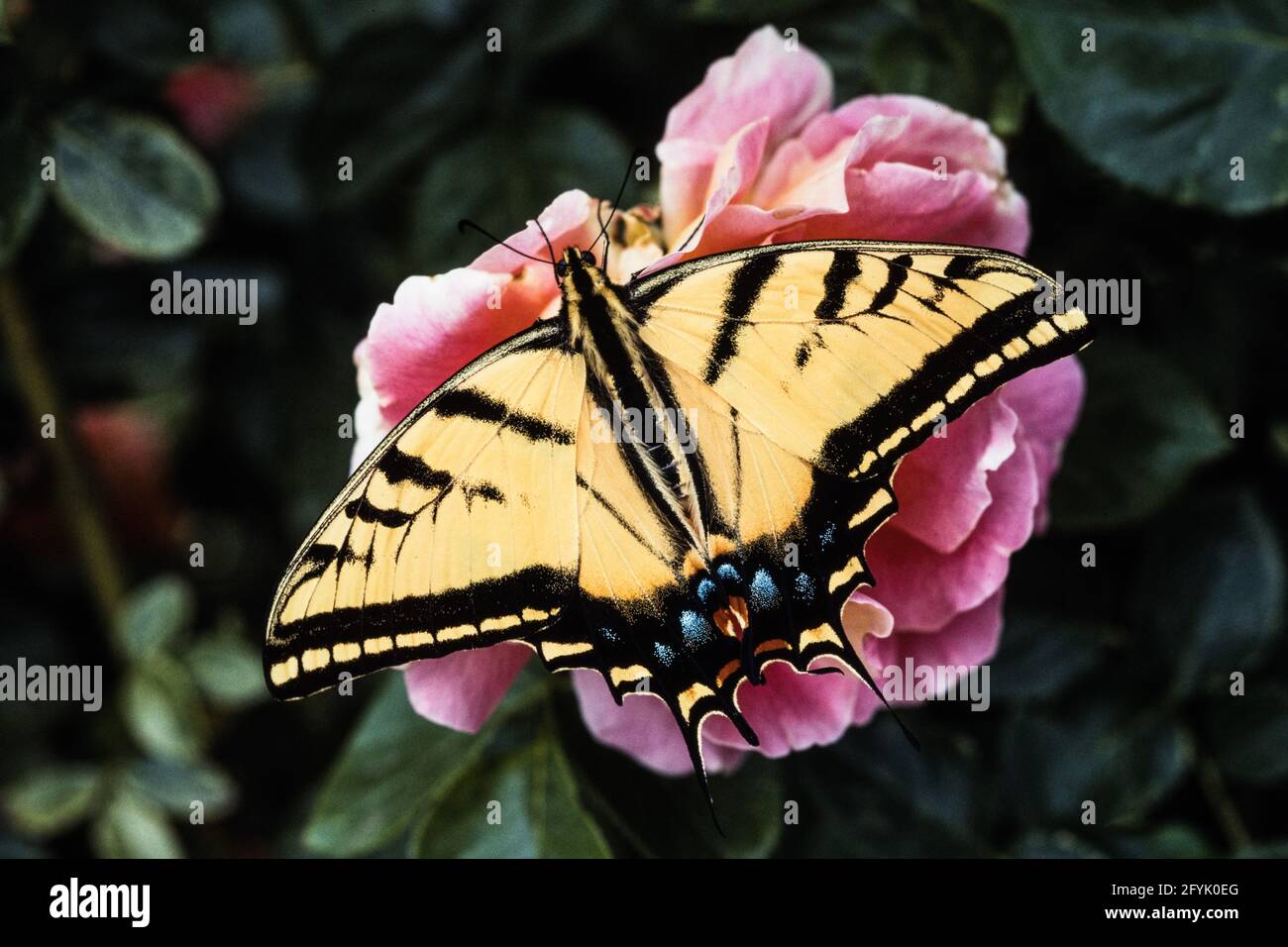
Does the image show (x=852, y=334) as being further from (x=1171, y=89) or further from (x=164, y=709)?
(x=164, y=709)

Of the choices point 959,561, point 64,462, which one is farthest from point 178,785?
point 959,561

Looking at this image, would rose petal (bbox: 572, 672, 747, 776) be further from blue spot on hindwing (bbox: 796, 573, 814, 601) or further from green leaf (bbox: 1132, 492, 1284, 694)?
green leaf (bbox: 1132, 492, 1284, 694)

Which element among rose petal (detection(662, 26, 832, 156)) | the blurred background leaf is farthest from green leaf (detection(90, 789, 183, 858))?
rose petal (detection(662, 26, 832, 156))

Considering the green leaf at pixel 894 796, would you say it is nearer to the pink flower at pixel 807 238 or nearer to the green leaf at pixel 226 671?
the pink flower at pixel 807 238

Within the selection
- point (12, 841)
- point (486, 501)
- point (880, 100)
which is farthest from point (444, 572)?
point (12, 841)

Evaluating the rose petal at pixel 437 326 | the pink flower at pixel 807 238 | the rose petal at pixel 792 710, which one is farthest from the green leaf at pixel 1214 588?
the rose petal at pixel 437 326
